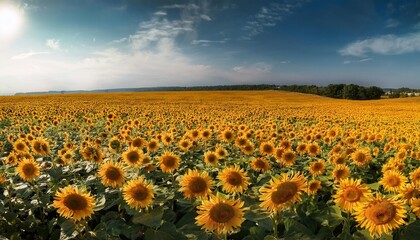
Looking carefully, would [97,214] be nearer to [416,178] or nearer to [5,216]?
[5,216]

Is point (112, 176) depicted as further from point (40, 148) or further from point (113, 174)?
point (40, 148)

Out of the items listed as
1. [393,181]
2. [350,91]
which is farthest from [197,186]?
[350,91]

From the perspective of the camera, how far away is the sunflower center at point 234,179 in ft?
12.5

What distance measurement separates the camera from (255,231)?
3297 mm

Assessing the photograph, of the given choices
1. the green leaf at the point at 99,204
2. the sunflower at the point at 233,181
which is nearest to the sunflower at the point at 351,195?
the sunflower at the point at 233,181

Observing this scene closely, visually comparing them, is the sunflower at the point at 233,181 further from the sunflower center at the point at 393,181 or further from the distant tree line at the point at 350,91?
the distant tree line at the point at 350,91

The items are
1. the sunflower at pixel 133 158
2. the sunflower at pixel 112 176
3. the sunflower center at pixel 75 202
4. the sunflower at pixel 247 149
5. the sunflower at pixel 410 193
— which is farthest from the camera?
the sunflower at pixel 247 149

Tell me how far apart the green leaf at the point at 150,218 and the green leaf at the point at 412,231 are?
2.32 meters

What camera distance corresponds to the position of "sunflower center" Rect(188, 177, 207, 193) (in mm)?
3674

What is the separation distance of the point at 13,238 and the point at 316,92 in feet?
380

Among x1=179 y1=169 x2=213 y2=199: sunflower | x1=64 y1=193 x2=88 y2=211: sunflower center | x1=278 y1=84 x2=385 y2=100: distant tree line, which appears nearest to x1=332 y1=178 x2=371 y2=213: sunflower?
x1=179 y1=169 x2=213 y2=199: sunflower

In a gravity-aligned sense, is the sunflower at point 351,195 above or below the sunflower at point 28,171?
above

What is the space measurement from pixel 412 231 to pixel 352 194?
0.65 m

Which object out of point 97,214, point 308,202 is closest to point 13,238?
point 97,214
